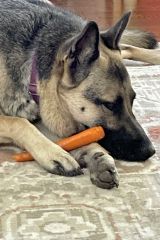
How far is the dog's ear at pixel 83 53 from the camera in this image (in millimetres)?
2025

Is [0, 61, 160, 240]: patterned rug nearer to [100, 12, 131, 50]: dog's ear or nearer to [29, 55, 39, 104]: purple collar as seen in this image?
[29, 55, 39, 104]: purple collar

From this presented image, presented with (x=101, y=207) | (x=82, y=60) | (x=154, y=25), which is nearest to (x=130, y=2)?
(x=154, y=25)

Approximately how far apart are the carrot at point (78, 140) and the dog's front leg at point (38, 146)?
39 millimetres

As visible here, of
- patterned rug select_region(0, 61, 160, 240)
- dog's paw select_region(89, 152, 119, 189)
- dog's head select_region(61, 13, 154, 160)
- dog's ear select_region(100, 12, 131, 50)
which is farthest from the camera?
dog's ear select_region(100, 12, 131, 50)

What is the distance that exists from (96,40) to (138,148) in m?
0.41

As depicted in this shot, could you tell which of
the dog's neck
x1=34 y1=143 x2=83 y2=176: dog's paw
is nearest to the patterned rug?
x1=34 y1=143 x2=83 y2=176: dog's paw

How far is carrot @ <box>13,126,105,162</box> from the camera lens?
209 centimetres

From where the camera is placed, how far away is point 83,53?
6.79 ft

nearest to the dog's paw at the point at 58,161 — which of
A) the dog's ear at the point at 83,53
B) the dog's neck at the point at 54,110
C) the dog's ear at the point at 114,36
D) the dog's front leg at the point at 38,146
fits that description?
the dog's front leg at the point at 38,146

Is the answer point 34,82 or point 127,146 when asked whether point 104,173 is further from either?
point 34,82

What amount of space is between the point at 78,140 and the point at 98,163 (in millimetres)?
156

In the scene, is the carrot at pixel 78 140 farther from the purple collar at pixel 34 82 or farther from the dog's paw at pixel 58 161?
the purple collar at pixel 34 82

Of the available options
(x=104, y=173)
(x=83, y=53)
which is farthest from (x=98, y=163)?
(x=83, y=53)

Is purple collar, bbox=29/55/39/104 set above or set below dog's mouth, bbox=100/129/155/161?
above
